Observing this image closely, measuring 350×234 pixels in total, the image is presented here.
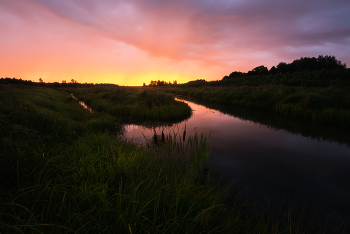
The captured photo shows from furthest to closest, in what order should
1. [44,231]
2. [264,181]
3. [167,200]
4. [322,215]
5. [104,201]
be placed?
1. [264,181]
2. [322,215]
3. [167,200]
4. [104,201]
5. [44,231]

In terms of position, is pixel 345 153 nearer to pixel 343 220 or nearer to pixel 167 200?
pixel 343 220

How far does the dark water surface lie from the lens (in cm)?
338

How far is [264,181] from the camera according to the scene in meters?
3.77

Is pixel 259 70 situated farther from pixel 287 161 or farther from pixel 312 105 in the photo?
pixel 287 161

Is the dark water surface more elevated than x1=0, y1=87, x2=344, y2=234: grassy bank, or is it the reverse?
x1=0, y1=87, x2=344, y2=234: grassy bank

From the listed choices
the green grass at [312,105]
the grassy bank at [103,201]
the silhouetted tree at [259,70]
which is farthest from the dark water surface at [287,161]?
the silhouetted tree at [259,70]

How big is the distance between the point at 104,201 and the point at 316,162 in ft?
20.1

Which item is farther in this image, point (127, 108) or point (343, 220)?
point (127, 108)

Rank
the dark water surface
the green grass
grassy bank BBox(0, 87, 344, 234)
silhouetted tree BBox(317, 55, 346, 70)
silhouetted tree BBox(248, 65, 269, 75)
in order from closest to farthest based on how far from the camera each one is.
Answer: grassy bank BBox(0, 87, 344, 234) → the dark water surface → the green grass → silhouetted tree BBox(317, 55, 346, 70) → silhouetted tree BBox(248, 65, 269, 75)

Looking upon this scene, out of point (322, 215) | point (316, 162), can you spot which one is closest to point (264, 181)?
point (322, 215)

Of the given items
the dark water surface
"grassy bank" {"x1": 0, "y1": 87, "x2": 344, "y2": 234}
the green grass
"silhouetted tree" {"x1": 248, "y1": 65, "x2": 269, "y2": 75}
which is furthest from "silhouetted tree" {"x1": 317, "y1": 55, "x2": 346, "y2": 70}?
"grassy bank" {"x1": 0, "y1": 87, "x2": 344, "y2": 234}

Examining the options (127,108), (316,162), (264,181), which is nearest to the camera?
(264,181)

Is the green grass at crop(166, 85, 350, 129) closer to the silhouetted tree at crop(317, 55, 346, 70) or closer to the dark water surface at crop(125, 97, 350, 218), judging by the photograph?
the dark water surface at crop(125, 97, 350, 218)

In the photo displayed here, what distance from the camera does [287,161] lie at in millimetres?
4844
